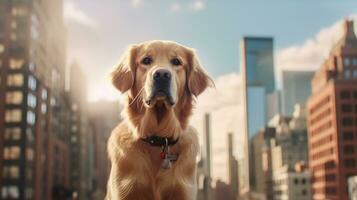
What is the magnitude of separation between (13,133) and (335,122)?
74.6m

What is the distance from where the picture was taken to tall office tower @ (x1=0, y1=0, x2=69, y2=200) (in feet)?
307

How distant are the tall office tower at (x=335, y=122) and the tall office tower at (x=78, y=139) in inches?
2239

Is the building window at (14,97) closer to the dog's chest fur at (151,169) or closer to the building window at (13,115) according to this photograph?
the building window at (13,115)

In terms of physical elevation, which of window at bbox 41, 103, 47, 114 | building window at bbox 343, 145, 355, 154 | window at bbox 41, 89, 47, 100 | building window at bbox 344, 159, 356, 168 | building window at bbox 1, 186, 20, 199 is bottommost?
building window at bbox 1, 186, 20, 199

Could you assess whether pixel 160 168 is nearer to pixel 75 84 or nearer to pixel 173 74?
pixel 173 74

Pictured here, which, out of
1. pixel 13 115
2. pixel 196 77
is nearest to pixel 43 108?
pixel 13 115

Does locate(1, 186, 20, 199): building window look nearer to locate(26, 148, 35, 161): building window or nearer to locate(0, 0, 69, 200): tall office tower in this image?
locate(0, 0, 69, 200): tall office tower

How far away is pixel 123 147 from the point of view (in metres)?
5.66

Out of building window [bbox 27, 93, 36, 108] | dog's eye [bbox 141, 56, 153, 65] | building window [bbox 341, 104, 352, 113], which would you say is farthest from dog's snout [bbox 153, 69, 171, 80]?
building window [bbox 341, 104, 352, 113]

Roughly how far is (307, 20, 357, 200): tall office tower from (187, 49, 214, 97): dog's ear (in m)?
Result: 139

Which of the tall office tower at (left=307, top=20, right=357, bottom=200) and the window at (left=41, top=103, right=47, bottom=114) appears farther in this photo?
the tall office tower at (left=307, top=20, right=357, bottom=200)

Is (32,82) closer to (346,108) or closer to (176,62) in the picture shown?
(346,108)

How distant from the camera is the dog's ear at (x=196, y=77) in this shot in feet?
19.0

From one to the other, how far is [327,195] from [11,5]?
8573 centimetres
